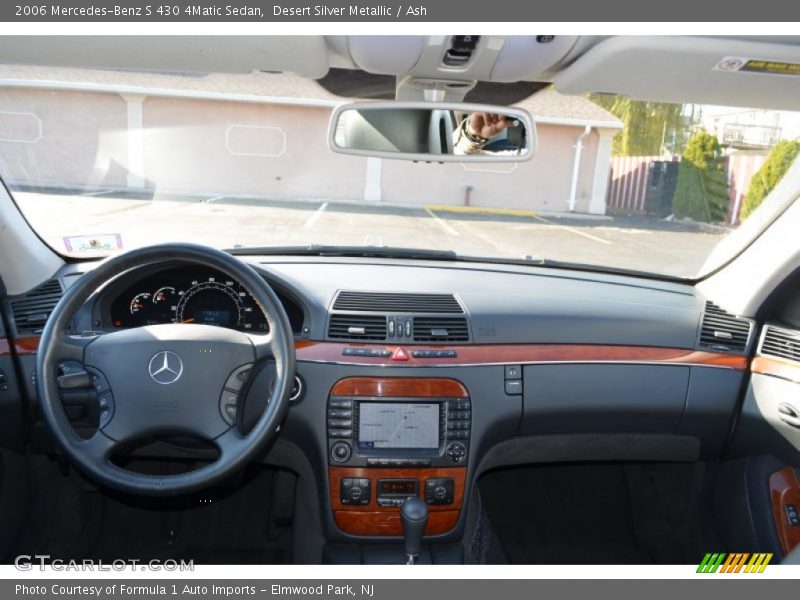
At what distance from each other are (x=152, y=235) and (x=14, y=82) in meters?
0.90

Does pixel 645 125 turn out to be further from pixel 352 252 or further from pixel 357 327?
pixel 357 327

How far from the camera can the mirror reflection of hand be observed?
2.77m

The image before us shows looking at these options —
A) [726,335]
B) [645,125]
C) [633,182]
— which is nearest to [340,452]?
[726,335]

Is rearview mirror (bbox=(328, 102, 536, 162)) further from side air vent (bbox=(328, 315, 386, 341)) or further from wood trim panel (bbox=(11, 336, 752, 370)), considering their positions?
wood trim panel (bbox=(11, 336, 752, 370))

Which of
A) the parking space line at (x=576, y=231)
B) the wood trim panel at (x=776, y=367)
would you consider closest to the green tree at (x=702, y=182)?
the parking space line at (x=576, y=231)

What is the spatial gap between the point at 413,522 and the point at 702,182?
98.3 inches

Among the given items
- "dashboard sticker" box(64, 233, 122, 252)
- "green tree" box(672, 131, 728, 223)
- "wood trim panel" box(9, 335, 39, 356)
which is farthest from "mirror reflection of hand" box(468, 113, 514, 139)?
"wood trim panel" box(9, 335, 39, 356)

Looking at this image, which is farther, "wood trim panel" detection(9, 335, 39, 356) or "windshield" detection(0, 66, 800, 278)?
"windshield" detection(0, 66, 800, 278)

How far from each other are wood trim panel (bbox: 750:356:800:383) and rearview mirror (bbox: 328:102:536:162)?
4.75 ft

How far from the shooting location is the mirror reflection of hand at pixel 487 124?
277cm

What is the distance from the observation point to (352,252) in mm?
3262

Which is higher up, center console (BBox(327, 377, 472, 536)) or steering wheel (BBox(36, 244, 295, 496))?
steering wheel (BBox(36, 244, 295, 496))

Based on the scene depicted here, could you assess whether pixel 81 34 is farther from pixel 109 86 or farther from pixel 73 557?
pixel 73 557

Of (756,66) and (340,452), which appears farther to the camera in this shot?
(340,452)
